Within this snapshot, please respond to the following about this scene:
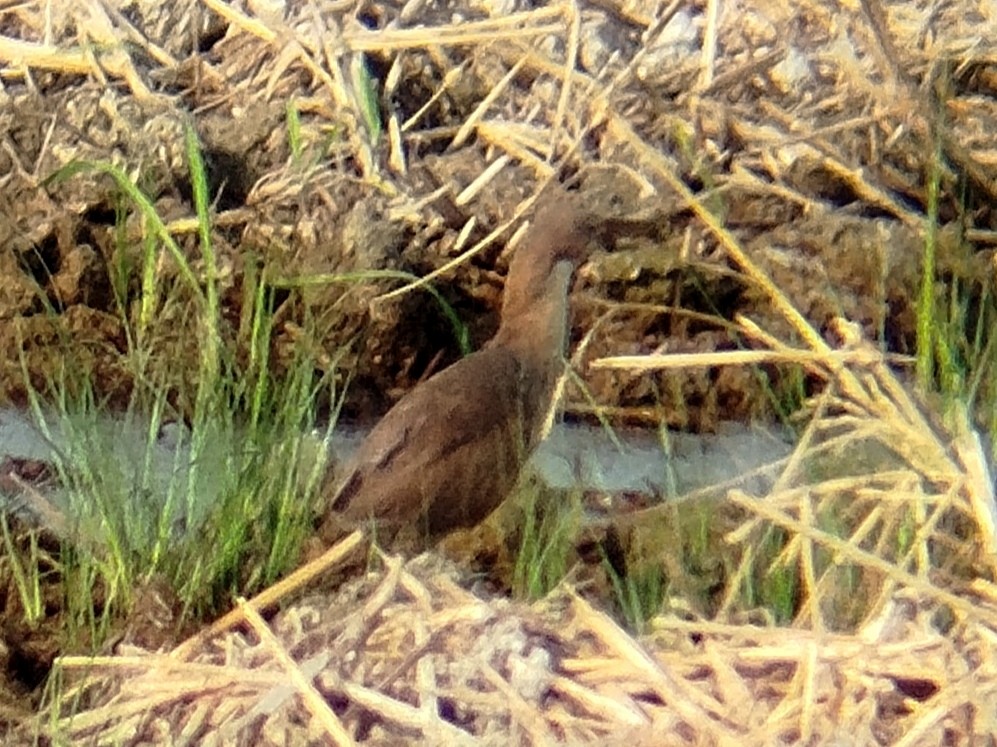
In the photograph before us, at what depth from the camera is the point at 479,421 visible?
140 cm

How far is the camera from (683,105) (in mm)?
1621

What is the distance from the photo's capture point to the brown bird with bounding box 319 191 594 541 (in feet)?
4.45

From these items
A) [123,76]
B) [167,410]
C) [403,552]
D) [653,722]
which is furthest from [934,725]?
[123,76]

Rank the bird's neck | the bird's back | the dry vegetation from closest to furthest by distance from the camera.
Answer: the dry vegetation, the bird's back, the bird's neck

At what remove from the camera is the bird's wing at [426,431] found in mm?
1355

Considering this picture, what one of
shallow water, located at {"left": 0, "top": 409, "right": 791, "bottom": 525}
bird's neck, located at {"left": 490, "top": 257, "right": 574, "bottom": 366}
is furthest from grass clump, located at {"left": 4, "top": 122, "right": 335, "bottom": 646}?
bird's neck, located at {"left": 490, "top": 257, "right": 574, "bottom": 366}

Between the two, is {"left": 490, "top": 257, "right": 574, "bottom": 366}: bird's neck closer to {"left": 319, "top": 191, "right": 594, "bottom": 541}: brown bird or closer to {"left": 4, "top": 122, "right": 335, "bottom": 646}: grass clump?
{"left": 319, "top": 191, "right": 594, "bottom": 541}: brown bird

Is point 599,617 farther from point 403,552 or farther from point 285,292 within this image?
point 285,292

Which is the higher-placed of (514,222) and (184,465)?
(514,222)

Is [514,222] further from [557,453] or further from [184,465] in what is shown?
[184,465]

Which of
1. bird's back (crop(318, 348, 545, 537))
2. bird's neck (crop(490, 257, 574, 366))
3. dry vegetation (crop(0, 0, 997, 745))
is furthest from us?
bird's neck (crop(490, 257, 574, 366))

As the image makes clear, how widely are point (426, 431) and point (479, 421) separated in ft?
0.16

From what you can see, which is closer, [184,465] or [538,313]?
[184,465]

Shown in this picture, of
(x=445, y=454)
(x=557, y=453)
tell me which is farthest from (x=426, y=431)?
(x=557, y=453)
